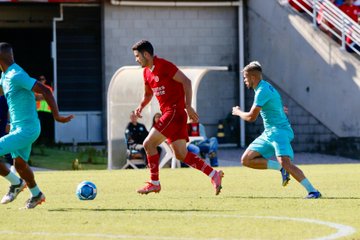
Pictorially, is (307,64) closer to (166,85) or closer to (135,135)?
(135,135)

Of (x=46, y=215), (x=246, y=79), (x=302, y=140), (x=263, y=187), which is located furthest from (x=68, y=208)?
(x=302, y=140)

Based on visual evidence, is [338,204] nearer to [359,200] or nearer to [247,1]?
[359,200]

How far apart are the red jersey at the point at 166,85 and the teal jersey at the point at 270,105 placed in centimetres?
108

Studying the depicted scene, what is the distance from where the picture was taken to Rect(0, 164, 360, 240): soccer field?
32.8ft

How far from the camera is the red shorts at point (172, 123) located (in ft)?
47.8

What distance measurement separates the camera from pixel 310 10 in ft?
101

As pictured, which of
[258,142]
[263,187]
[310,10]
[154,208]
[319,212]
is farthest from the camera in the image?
[310,10]

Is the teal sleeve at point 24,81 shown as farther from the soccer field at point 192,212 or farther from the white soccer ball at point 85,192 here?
the white soccer ball at point 85,192

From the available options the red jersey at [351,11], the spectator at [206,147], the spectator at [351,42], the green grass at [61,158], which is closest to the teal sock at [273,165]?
the spectator at [206,147]

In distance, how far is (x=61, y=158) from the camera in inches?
1134

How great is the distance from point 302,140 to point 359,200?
58.3 ft

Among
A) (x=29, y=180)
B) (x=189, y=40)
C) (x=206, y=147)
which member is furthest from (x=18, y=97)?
(x=189, y=40)

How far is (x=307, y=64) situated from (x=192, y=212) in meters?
18.9

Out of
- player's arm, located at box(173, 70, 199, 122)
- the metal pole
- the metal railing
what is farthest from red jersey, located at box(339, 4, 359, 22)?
player's arm, located at box(173, 70, 199, 122)
